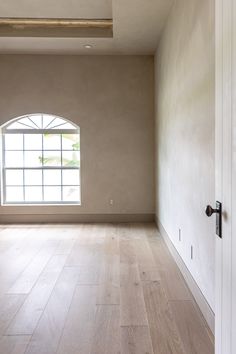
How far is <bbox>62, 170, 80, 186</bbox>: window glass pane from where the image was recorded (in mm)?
6309

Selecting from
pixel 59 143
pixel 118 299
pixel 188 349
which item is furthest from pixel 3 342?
pixel 59 143

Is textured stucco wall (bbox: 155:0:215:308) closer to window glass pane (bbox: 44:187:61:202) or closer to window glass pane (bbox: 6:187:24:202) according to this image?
window glass pane (bbox: 44:187:61:202)

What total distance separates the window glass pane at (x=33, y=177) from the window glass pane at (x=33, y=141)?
486 millimetres

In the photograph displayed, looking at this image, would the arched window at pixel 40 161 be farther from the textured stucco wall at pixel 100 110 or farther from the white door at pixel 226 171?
the white door at pixel 226 171

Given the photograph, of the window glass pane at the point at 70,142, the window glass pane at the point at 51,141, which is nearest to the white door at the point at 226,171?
the window glass pane at the point at 70,142

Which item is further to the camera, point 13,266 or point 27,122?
point 27,122

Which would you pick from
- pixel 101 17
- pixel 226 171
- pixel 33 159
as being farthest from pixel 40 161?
pixel 226 171

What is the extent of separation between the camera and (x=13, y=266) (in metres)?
3.71

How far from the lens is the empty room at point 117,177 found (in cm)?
A: 214

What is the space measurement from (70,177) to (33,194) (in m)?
0.83

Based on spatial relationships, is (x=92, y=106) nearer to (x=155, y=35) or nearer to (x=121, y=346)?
(x=155, y=35)

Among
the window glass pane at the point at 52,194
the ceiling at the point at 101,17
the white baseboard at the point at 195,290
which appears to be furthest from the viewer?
the window glass pane at the point at 52,194

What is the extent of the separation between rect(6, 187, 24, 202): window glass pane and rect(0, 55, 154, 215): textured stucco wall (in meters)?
0.24

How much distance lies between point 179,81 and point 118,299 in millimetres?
2448
